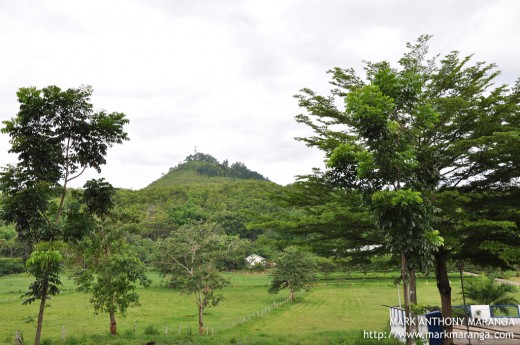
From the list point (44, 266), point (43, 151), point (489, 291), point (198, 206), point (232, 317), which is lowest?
point (232, 317)

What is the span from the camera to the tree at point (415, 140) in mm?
10109

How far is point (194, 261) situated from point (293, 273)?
2661cm

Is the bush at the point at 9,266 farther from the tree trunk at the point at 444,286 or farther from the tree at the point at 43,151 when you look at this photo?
the tree trunk at the point at 444,286

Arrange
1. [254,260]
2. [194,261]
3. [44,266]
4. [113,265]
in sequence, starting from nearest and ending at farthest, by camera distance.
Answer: [44,266] < [113,265] < [194,261] < [254,260]

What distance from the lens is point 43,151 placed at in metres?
13.9

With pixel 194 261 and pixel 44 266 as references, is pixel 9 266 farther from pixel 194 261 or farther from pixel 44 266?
pixel 44 266

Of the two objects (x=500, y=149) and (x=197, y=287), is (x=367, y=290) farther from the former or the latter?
(x=500, y=149)

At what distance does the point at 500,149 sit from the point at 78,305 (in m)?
50.0

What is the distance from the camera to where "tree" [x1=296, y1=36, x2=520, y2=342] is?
10109 mm

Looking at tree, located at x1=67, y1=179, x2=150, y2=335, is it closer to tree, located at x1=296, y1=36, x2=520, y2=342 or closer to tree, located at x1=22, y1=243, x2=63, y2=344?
tree, located at x1=22, y1=243, x2=63, y2=344

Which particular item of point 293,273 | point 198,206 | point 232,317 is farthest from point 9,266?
point 232,317

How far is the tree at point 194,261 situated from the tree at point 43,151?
43.6 feet

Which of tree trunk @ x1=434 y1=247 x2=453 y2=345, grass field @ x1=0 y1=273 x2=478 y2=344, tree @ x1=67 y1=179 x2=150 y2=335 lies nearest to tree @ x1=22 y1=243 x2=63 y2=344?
grass field @ x1=0 y1=273 x2=478 y2=344

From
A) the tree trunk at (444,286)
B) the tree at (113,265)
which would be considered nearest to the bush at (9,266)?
the tree at (113,265)
